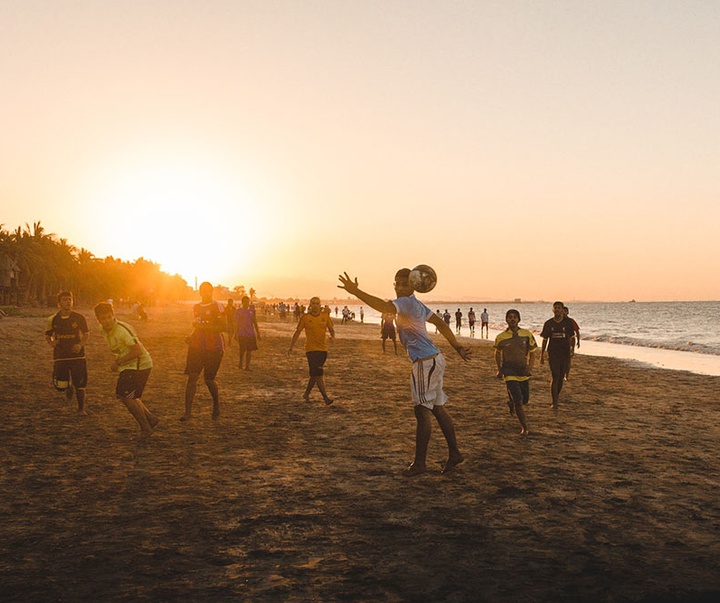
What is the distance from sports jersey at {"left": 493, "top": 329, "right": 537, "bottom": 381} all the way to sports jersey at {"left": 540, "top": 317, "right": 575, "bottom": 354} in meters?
2.07

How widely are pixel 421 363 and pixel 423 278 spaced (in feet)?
2.76

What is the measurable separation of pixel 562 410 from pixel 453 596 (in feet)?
24.2

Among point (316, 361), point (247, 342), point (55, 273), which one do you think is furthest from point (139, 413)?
point (55, 273)

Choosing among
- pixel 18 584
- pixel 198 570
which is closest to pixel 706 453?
pixel 198 570

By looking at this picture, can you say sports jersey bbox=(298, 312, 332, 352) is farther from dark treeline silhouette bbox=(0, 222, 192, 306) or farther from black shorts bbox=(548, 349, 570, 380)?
dark treeline silhouette bbox=(0, 222, 192, 306)

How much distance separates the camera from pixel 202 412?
9.39 meters

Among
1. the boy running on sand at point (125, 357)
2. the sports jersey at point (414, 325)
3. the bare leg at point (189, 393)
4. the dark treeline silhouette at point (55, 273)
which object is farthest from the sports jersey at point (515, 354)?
the dark treeline silhouette at point (55, 273)

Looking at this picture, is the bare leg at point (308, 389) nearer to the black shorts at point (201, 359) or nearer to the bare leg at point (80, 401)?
the black shorts at point (201, 359)

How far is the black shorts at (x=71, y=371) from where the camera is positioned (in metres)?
8.87

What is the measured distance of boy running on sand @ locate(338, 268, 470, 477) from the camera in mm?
5645

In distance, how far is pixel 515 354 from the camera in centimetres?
→ 781

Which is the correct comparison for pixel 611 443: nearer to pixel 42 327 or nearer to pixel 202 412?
pixel 202 412

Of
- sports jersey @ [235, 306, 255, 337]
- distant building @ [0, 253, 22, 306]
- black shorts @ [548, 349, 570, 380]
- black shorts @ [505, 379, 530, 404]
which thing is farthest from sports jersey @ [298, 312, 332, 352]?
distant building @ [0, 253, 22, 306]

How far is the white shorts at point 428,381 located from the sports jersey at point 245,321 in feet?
29.1
